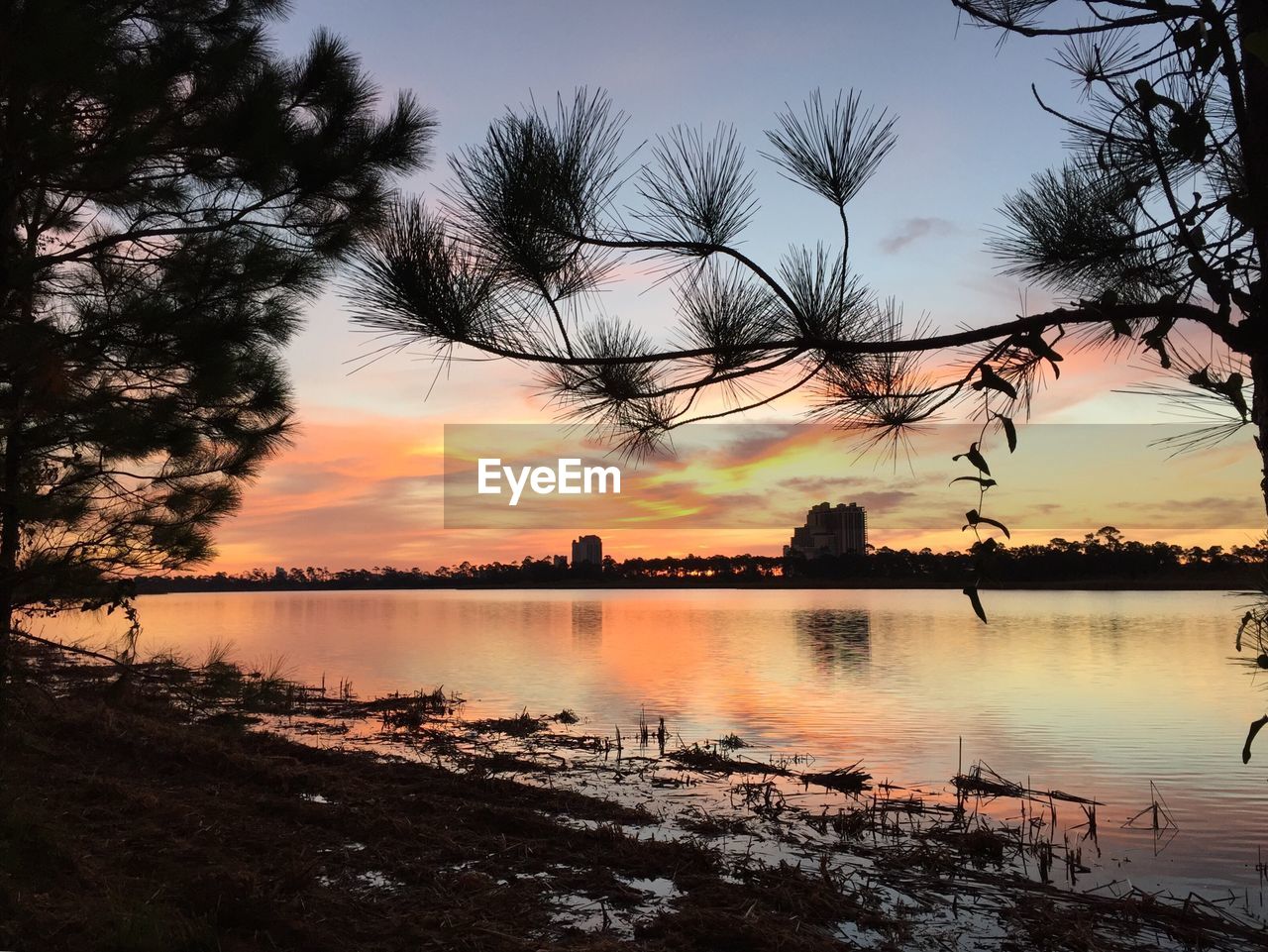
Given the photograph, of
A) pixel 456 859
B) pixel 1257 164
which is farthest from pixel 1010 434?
pixel 456 859

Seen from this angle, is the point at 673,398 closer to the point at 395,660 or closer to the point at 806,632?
the point at 395,660

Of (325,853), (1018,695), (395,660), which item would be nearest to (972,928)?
(325,853)

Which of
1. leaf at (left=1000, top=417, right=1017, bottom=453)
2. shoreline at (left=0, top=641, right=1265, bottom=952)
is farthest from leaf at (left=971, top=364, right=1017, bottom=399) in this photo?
shoreline at (left=0, top=641, right=1265, bottom=952)

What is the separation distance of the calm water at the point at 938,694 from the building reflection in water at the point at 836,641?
0.12 m

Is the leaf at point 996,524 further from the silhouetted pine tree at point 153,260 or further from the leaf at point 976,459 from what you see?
the silhouetted pine tree at point 153,260

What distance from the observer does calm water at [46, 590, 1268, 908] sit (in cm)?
943

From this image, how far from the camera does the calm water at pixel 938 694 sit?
943cm

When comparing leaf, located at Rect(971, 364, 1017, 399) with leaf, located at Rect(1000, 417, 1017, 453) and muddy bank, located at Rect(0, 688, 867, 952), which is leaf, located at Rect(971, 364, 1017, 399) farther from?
muddy bank, located at Rect(0, 688, 867, 952)

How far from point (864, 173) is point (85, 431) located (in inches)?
195

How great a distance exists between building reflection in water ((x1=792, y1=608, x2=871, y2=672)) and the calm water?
119 millimetres

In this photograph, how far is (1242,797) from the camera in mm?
9445

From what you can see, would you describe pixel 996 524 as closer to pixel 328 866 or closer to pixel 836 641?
pixel 328 866

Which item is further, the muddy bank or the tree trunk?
the muddy bank

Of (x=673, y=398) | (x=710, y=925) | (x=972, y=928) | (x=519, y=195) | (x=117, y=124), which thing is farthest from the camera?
(x=117, y=124)
